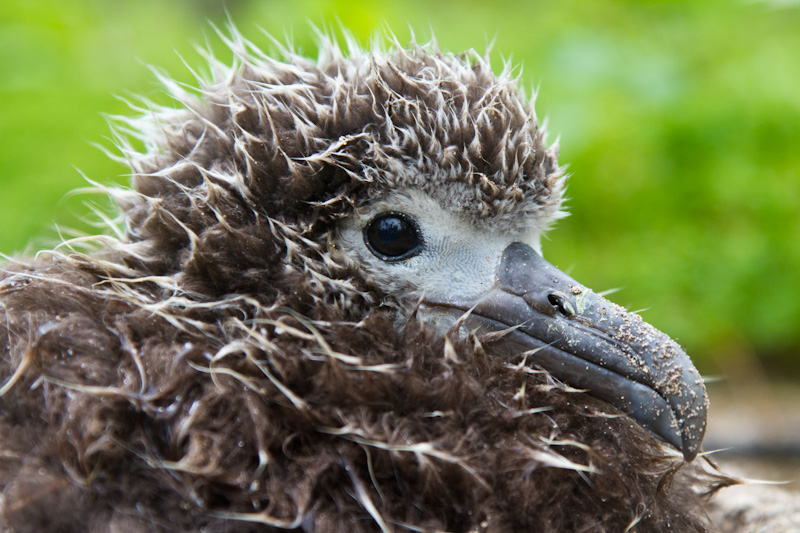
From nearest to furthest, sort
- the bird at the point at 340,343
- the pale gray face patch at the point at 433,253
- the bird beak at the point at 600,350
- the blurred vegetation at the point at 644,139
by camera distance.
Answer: the bird at the point at 340,343 → the bird beak at the point at 600,350 → the pale gray face patch at the point at 433,253 → the blurred vegetation at the point at 644,139

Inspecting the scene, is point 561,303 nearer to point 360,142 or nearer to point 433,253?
point 433,253

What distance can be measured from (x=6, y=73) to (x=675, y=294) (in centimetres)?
673

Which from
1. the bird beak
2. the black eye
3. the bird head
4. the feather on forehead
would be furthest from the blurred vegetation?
the bird beak

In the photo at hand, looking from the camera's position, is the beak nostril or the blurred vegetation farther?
the blurred vegetation

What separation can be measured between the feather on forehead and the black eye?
0.28 feet

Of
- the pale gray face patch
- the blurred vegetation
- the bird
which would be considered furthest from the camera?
the blurred vegetation

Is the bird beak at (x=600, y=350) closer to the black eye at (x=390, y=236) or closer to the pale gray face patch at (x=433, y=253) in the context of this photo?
the pale gray face patch at (x=433, y=253)

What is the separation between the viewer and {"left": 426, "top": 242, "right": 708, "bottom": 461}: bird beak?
218cm

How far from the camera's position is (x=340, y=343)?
2039 mm

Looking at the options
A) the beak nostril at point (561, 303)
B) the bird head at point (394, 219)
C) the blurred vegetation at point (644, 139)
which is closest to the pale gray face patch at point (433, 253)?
the bird head at point (394, 219)

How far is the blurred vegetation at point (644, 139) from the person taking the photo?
17.1ft

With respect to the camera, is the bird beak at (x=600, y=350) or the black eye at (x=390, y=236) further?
the black eye at (x=390, y=236)

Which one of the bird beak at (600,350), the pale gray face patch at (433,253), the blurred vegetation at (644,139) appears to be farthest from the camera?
the blurred vegetation at (644,139)

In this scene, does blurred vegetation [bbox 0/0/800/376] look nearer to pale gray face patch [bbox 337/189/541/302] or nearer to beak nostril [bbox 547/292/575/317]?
pale gray face patch [bbox 337/189/541/302]
